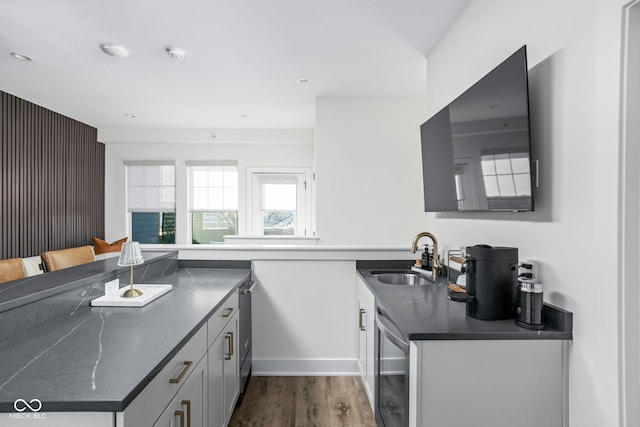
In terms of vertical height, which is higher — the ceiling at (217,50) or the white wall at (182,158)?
the ceiling at (217,50)

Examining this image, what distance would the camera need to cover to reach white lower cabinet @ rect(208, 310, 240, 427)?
1660 mm

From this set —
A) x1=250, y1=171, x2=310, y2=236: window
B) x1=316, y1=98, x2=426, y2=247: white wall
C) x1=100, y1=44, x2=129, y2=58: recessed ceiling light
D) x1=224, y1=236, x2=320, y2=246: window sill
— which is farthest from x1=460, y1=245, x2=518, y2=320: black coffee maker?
x1=250, y1=171, x2=310, y2=236: window

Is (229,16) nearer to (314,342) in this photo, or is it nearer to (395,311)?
(395,311)

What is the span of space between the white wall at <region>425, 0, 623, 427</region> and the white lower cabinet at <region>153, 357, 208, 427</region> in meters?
1.36

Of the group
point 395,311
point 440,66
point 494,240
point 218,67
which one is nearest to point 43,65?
point 218,67

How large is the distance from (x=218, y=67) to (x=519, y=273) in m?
2.61

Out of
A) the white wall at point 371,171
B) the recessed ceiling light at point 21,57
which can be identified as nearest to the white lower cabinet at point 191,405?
the white wall at point 371,171

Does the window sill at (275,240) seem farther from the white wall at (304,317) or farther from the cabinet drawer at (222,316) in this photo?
the cabinet drawer at (222,316)

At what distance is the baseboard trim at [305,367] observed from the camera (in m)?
2.82

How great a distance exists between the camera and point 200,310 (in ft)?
5.33

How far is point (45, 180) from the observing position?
4.38 m

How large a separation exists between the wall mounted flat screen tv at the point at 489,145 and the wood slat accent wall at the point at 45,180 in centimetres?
445

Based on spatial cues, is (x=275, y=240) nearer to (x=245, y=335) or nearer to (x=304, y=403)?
(x=245, y=335)
